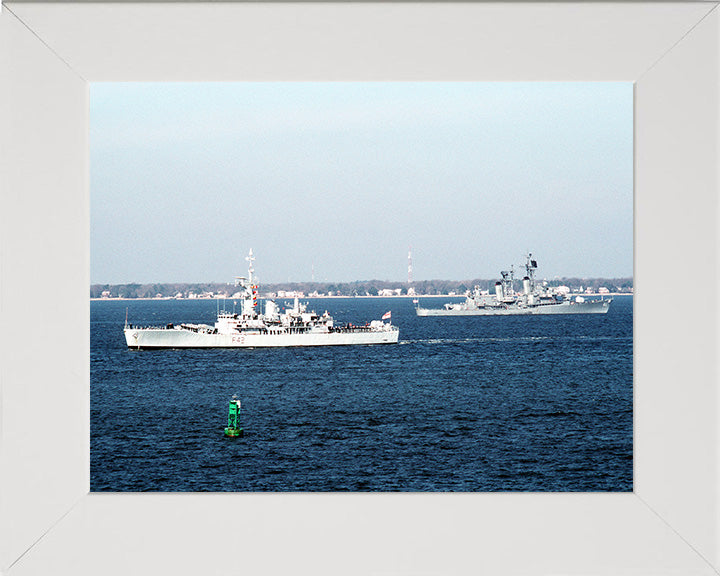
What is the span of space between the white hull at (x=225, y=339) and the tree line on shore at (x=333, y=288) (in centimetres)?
2091

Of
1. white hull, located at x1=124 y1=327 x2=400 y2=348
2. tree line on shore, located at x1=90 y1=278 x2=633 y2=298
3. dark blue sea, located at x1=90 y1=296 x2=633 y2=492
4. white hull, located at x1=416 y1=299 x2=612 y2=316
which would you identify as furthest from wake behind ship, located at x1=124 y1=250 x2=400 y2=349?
tree line on shore, located at x1=90 y1=278 x2=633 y2=298

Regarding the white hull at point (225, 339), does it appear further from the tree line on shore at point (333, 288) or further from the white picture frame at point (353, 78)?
the white picture frame at point (353, 78)

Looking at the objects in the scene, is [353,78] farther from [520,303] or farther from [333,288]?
[333,288]

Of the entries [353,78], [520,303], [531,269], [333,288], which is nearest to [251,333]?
[531,269]

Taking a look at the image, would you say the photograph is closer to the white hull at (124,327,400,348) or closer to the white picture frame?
the white hull at (124,327,400,348)

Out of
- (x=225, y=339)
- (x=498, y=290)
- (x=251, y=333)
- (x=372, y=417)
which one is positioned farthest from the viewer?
(x=498, y=290)

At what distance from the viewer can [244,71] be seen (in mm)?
2795

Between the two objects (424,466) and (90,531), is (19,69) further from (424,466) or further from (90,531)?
(424,466)

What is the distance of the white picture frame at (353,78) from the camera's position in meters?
2.29

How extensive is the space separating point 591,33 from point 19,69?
1662mm

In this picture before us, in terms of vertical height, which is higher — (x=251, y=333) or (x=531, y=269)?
(x=531, y=269)

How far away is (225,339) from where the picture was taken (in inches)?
1241

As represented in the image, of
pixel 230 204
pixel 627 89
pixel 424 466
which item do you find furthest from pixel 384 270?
pixel 424 466

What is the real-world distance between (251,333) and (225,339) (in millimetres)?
1159
